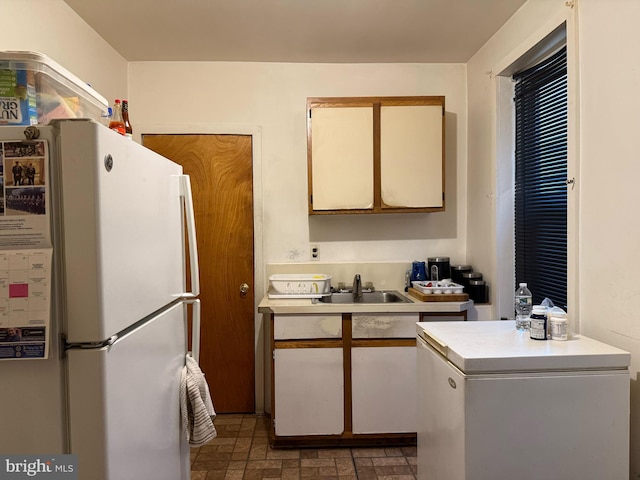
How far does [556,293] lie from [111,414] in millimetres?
1971

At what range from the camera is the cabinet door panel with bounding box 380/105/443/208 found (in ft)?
8.41

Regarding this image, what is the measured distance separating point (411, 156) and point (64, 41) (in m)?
2.06

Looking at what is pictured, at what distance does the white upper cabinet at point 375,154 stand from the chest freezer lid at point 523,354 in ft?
4.33

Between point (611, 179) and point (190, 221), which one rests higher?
point (611, 179)

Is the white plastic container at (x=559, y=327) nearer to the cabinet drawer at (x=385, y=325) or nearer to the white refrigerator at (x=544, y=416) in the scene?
the white refrigerator at (x=544, y=416)

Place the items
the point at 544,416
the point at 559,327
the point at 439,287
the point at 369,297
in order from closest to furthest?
the point at 544,416
the point at 559,327
the point at 439,287
the point at 369,297

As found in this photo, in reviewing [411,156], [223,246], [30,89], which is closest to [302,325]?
[223,246]

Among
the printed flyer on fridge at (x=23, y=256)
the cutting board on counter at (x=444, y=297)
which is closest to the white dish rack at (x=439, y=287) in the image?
the cutting board on counter at (x=444, y=297)

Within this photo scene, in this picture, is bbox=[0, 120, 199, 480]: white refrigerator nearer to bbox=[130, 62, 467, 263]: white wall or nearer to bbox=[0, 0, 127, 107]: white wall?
bbox=[0, 0, 127, 107]: white wall

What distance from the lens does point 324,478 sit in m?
2.08

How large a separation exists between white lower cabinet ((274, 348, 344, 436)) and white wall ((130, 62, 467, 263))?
77 centimetres

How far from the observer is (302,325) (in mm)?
2316

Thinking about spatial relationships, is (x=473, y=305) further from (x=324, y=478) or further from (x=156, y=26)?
(x=156, y=26)

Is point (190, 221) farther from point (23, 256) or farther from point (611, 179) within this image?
point (611, 179)
